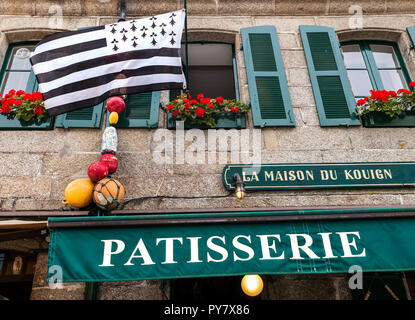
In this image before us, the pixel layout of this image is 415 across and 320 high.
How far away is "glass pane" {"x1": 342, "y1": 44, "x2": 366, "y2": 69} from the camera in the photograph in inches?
210

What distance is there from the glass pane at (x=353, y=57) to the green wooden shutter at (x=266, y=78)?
53.7 inches

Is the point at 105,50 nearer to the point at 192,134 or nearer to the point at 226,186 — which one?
the point at 192,134

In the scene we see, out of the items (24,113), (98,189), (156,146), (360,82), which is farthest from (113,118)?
(360,82)

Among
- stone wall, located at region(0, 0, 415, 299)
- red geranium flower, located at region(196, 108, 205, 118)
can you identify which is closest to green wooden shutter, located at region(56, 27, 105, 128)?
stone wall, located at region(0, 0, 415, 299)

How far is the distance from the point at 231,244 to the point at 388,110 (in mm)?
3348

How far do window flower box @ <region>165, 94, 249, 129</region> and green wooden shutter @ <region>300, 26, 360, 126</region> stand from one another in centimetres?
127

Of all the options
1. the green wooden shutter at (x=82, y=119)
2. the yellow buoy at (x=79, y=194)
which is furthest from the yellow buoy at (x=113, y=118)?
the yellow buoy at (x=79, y=194)

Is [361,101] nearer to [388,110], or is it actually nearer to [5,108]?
[388,110]

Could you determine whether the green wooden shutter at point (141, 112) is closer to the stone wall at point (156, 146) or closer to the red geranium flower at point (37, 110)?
the stone wall at point (156, 146)

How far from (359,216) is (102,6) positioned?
537 centimetres

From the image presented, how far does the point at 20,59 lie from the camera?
5301 millimetres

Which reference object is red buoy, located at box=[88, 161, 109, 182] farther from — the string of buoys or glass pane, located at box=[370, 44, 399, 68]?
glass pane, located at box=[370, 44, 399, 68]
